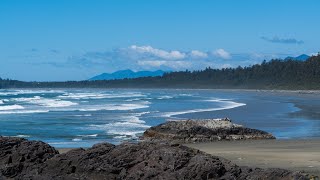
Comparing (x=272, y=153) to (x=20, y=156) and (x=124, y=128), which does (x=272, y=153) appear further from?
(x=124, y=128)

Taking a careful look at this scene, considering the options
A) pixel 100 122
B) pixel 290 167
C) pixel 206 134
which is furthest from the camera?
pixel 100 122

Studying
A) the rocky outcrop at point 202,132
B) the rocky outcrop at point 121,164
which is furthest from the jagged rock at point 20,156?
the rocky outcrop at point 202,132

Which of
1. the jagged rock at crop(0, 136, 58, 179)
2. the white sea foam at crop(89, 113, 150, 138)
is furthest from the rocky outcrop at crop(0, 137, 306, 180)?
the white sea foam at crop(89, 113, 150, 138)

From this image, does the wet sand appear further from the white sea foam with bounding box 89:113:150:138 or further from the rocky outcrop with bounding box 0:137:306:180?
the white sea foam with bounding box 89:113:150:138

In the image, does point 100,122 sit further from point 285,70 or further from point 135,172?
point 285,70

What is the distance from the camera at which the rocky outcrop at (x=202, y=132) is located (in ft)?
76.4

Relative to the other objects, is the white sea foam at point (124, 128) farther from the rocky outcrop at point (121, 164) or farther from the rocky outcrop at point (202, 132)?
the rocky outcrop at point (121, 164)

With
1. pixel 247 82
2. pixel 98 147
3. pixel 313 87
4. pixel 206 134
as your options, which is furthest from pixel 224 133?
pixel 247 82

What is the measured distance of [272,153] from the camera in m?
17.8

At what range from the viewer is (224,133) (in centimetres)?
2348

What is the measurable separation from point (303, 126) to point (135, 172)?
2134 cm

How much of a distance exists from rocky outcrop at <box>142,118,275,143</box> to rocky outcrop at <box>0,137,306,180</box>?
1104cm

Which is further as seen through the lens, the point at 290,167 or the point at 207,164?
the point at 290,167

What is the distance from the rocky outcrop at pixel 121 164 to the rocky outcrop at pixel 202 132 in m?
11.0
